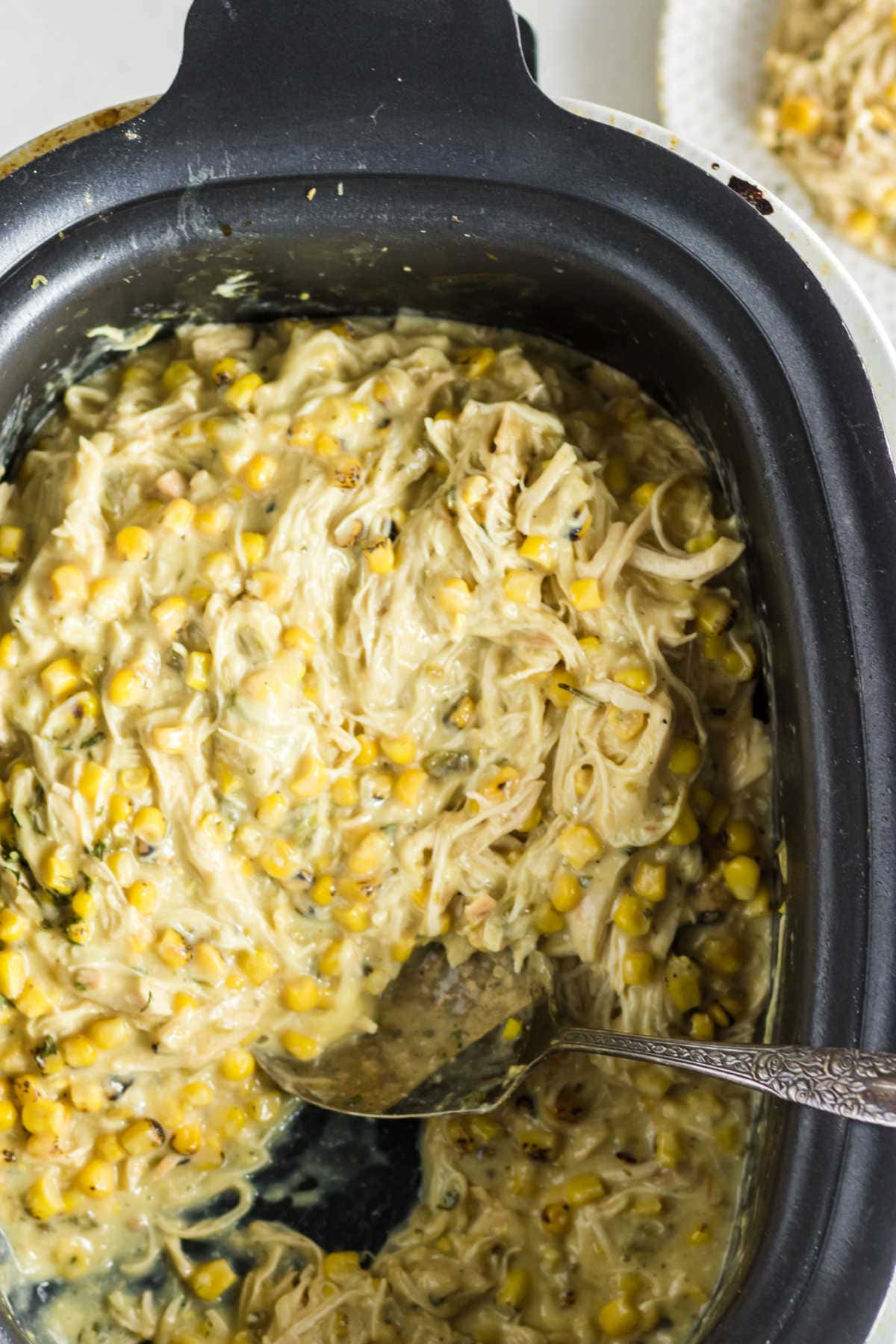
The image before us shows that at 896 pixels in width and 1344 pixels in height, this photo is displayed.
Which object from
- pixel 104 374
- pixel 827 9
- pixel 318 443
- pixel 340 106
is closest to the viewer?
pixel 340 106

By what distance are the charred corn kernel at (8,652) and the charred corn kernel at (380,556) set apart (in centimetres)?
62

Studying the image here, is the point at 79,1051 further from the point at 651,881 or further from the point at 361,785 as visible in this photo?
the point at 651,881

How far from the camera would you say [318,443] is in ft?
7.20

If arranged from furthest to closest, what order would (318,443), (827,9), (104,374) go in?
(827,9), (104,374), (318,443)

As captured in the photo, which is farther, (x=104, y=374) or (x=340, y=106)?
(x=104, y=374)

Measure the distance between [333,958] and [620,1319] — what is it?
31.4 inches

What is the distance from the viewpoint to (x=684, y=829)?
224 centimetres

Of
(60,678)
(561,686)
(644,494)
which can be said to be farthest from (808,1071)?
(60,678)

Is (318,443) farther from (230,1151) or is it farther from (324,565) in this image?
(230,1151)

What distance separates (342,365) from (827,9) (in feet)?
4.98

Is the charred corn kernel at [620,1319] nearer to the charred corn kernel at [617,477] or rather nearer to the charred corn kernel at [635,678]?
the charred corn kernel at [635,678]

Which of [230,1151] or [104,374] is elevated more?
[104,374]

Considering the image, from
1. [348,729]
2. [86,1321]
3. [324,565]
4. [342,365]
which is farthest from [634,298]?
[86,1321]

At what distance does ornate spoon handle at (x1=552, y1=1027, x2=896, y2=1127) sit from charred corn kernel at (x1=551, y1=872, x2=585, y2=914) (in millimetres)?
314
